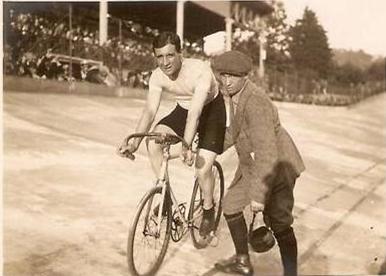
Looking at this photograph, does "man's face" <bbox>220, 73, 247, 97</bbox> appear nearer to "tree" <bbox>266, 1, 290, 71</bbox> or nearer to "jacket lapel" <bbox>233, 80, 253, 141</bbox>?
"jacket lapel" <bbox>233, 80, 253, 141</bbox>

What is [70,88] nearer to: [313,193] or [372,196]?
[313,193]

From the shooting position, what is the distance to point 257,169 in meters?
2.56

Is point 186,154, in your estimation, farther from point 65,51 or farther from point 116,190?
point 65,51

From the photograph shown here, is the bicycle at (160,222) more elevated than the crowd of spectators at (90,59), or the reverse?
the crowd of spectators at (90,59)

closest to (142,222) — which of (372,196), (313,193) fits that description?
(313,193)

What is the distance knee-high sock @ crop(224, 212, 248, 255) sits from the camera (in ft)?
9.18

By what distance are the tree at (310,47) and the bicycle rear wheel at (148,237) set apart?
111 cm

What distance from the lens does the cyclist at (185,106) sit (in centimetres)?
259

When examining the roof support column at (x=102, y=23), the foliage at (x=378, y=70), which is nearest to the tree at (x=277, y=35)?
the foliage at (x=378, y=70)

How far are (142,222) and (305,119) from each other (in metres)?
1.48

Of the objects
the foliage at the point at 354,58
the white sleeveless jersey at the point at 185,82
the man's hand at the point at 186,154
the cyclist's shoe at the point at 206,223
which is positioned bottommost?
the cyclist's shoe at the point at 206,223

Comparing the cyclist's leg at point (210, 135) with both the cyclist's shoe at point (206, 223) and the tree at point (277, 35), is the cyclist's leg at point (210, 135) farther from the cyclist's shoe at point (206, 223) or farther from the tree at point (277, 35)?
the tree at point (277, 35)

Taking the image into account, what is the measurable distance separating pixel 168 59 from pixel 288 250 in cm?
106

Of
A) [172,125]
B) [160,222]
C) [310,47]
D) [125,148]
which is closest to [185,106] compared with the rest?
[172,125]
